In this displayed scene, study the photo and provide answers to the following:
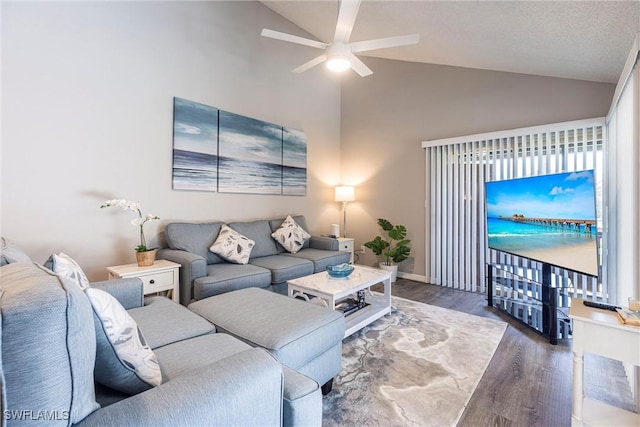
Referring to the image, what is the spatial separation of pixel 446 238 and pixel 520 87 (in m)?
2.00

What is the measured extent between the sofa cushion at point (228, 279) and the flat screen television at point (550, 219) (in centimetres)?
239

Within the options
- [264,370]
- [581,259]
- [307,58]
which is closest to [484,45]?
[581,259]

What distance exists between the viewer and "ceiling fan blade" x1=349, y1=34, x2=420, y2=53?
2.37 metres

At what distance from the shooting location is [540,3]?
1.99 meters

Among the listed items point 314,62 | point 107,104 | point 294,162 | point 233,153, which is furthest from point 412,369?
point 107,104

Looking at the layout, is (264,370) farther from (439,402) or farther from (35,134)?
(35,134)

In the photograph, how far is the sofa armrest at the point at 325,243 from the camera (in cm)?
401

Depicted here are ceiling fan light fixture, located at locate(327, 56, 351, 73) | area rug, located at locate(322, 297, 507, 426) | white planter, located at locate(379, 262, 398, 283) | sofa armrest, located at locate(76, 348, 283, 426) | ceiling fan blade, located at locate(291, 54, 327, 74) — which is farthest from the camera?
white planter, located at locate(379, 262, 398, 283)

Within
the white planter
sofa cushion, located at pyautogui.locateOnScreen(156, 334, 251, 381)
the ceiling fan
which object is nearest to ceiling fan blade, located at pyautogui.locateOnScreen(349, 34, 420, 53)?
the ceiling fan

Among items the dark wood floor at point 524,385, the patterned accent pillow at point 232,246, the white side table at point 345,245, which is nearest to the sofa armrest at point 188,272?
the patterned accent pillow at point 232,246

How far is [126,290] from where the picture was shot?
1.93m

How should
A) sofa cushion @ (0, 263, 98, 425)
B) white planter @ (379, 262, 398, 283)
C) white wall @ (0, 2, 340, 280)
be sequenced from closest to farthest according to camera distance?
sofa cushion @ (0, 263, 98, 425) → white wall @ (0, 2, 340, 280) → white planter @ (379, 262, 398, 283)

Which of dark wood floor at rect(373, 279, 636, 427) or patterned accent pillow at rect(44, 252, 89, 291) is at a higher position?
patterned accent pillow at rect(44, 252, 89, 291)

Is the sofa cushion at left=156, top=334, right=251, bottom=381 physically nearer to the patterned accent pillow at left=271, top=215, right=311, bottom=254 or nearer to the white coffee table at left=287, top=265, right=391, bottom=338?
the white coffee table at left=287, top=265, right=391, bottom=338
